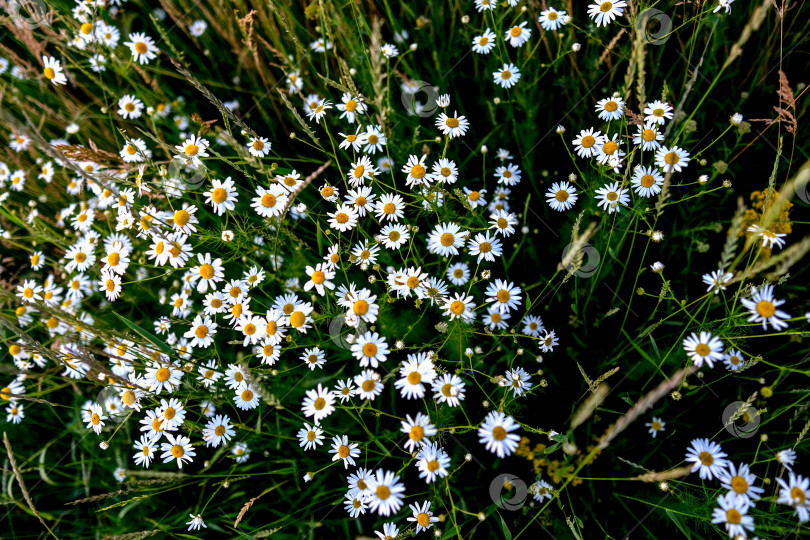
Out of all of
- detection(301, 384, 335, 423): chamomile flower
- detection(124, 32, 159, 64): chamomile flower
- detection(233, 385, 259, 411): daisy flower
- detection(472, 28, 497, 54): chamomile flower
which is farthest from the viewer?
detection(124, 32, 159, 64): chamomile flower

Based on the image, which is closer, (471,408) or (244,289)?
(244,289)

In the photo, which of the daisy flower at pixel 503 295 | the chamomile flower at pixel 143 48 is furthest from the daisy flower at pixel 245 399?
the chamomile flower at pixel 143 48

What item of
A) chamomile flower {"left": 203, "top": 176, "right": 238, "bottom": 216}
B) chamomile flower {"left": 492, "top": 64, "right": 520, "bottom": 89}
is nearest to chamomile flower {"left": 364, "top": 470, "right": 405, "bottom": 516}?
chamomile flower {"left": 203, "top": 176, "right": 238, "bottom": 216}

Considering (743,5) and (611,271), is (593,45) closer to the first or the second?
(743,5)

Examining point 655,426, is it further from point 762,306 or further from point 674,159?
point 674,159

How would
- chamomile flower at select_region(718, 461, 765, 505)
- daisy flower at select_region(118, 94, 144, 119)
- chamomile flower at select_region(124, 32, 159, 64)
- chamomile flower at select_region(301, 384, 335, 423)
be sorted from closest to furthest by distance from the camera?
chamomile flower at select_region(718, 461, 765, 505) → chamomile flower at select_region(301, 384, 335, 423) → daisy flower at select_region(118, 94, 144, 119) → chamomile flower at select_region(124, 32, 159, 64)

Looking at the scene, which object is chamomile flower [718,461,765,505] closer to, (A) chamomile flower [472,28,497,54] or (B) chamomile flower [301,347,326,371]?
(B) chamomile flower [301,347,326,371]

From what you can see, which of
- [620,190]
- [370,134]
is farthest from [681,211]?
[370,134]
